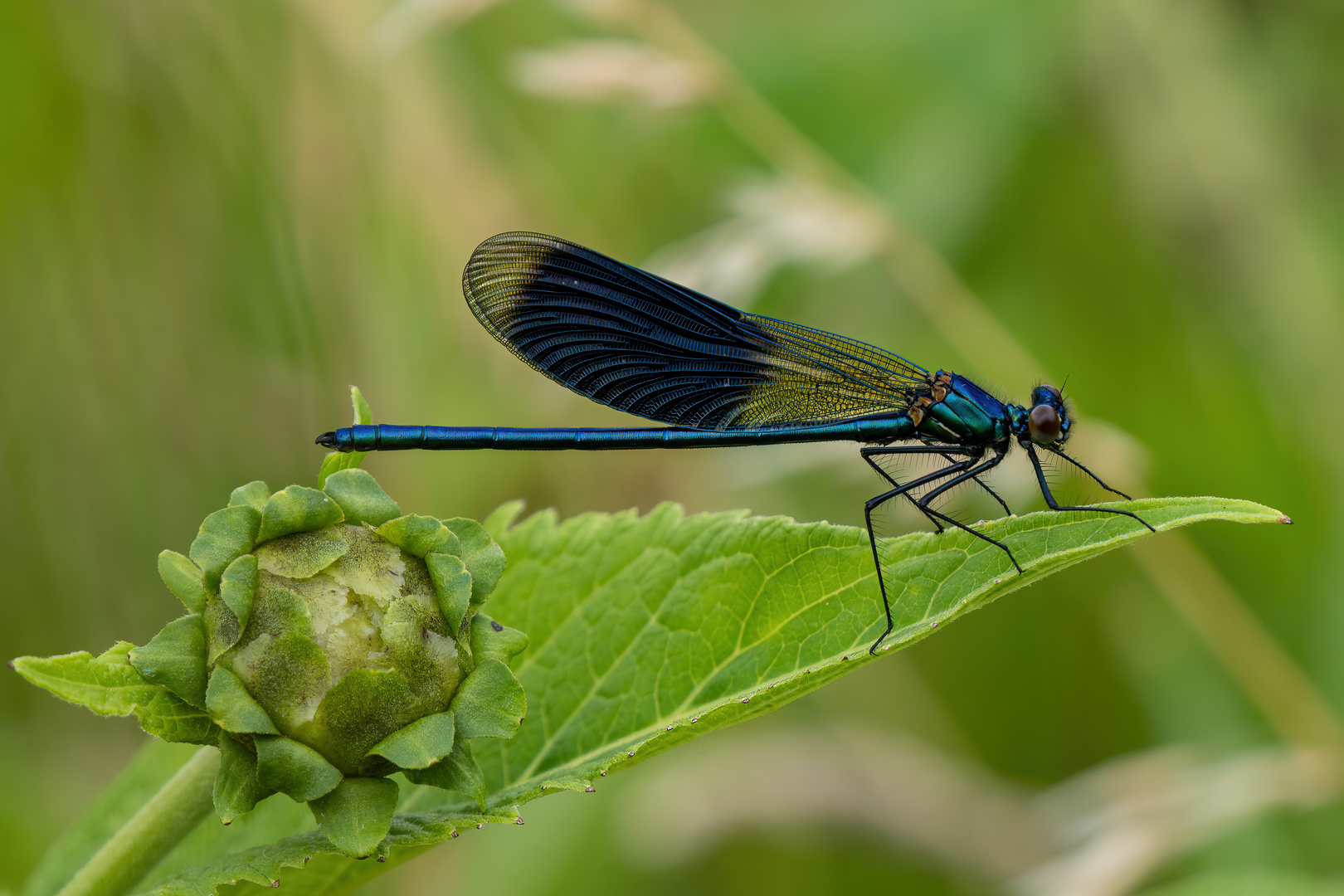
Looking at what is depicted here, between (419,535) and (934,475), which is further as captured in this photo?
(934,475)

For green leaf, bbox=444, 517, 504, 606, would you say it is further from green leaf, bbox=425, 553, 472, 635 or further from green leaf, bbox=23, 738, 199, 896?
green leaf, bbox=23, 738, 199, 896

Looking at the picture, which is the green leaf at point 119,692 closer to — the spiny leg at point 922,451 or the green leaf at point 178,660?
the green leaf at point 178,660

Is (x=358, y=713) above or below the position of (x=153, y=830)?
above

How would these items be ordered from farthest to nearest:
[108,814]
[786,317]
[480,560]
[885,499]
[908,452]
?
[786,317] → [908,452] → [885,499] → [108,814] → [480,560]

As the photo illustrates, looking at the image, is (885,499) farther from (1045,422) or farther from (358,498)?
(358,498)

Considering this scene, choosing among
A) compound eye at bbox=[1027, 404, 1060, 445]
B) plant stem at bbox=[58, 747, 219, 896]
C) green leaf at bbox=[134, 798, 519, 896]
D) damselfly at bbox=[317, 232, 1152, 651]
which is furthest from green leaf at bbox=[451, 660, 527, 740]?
compound eye at bbox=[1027, 404, 1060, 445]

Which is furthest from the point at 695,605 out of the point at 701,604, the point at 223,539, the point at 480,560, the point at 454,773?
the point at 223,539
